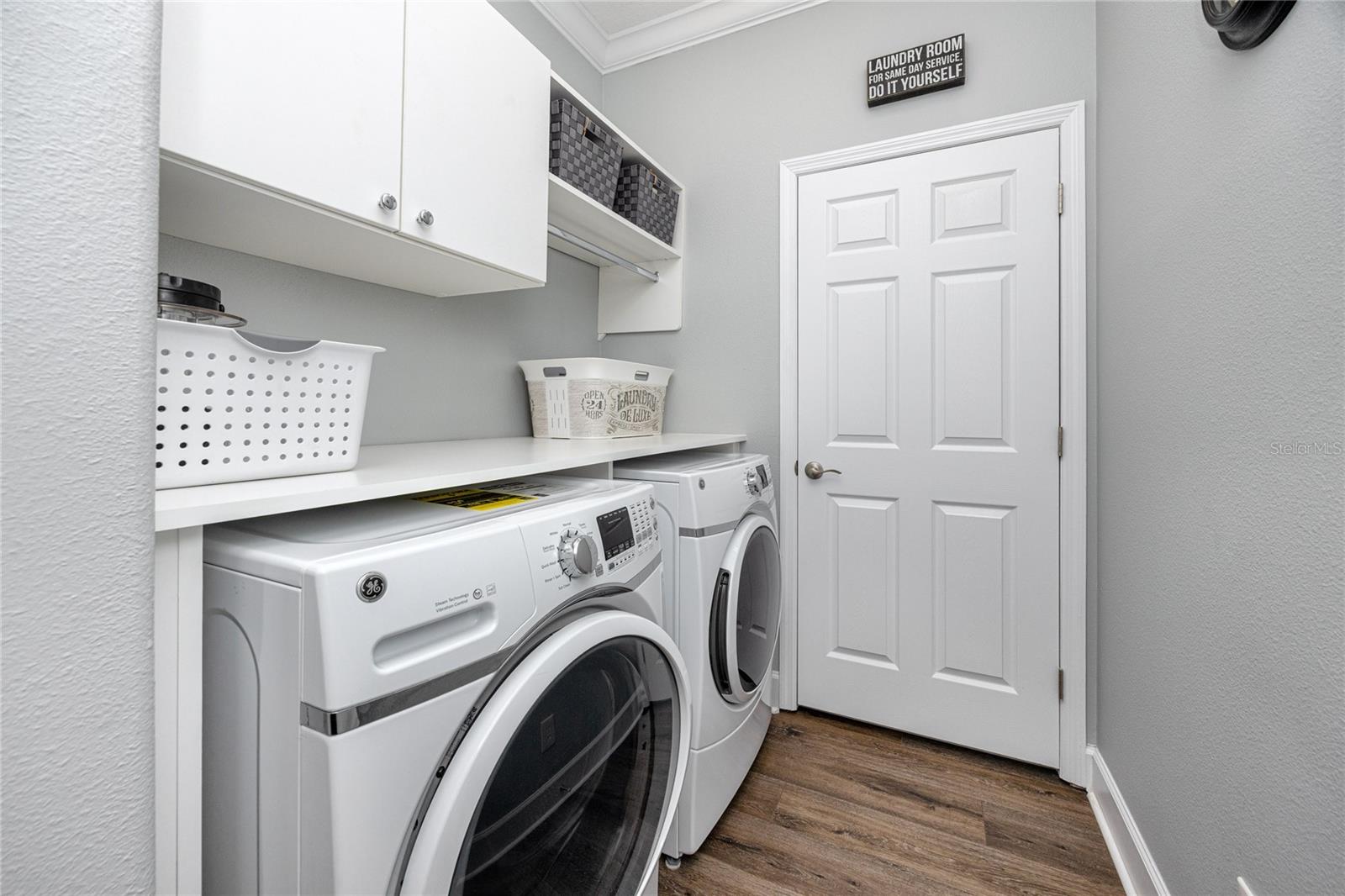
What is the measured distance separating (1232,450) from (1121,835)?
1096 millimetres

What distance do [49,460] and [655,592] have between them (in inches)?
33.0

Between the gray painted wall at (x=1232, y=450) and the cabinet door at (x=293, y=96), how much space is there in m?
1.39

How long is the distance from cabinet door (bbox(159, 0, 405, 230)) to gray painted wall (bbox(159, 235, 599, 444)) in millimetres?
382

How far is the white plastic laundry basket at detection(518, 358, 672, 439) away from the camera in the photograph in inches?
70.1

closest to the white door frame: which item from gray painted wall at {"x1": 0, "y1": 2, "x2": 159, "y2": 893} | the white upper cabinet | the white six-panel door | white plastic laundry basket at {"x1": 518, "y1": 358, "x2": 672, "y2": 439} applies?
the white six-panel door

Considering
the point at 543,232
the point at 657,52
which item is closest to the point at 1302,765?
the point at 543,232

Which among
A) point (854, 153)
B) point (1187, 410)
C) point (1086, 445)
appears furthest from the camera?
point (854, 153)

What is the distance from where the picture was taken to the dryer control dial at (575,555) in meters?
0.84

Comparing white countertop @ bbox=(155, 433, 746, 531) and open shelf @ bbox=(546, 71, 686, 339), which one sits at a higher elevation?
open shelf @ bbox=(546, 71, 686, 339)

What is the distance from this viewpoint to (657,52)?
7.83 ft

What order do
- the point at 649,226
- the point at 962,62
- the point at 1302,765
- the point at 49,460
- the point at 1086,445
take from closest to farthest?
the point at 49,460, the point at 1302,765, the point at 1086,445, the point at 962,62, the point at 649,226

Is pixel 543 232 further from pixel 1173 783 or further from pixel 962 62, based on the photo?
pixel 1173 783

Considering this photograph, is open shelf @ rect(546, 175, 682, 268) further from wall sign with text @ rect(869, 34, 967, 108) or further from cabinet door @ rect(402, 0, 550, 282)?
wall sign with text @ rect(869, 34, 967, 108)

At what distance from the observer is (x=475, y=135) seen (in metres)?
1.27
